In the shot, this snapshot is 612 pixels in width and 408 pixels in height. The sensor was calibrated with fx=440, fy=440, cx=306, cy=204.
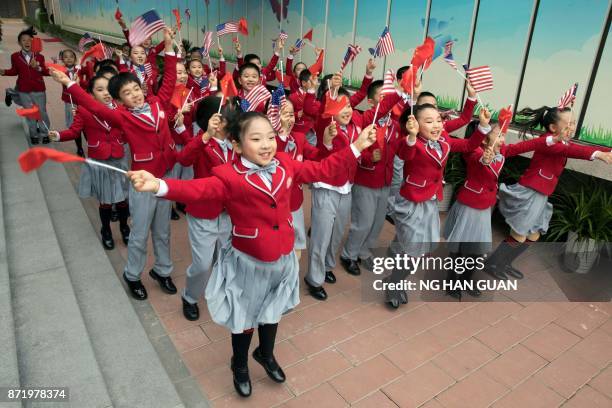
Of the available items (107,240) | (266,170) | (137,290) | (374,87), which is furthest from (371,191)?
(107,240)

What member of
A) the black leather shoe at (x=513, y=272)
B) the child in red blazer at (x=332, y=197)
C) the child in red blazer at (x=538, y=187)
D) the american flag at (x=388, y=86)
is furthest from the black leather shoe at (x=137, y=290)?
the black leather shoe at (x=513, y=272)

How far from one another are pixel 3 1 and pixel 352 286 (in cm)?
4532

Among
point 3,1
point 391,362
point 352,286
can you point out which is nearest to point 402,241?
point 352,286

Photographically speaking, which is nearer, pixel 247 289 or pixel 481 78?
pixel 247 289

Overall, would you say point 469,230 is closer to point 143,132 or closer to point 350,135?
point 350,135

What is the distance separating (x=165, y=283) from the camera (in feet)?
11.6

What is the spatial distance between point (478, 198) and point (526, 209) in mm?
598

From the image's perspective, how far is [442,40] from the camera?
5.79 m

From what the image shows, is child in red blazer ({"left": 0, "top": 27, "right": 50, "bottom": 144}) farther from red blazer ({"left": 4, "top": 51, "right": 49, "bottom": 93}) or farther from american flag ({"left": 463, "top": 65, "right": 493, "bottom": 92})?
american flag ({"left": 463, "top": 65, "right": 493, "bottom": 92})

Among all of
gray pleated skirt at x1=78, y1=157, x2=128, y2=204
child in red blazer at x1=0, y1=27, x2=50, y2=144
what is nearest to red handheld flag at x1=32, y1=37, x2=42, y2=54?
child in red blazer at x1=0, y1=27, x2=50, y2=144

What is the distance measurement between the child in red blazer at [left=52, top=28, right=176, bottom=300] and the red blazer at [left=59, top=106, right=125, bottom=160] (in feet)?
2.49

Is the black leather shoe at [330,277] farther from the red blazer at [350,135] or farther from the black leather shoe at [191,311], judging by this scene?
the black leather shoe at [191,311]

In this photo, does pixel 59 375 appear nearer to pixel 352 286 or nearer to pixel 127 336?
pixel 127 336

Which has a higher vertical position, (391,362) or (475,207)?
(475,207)
